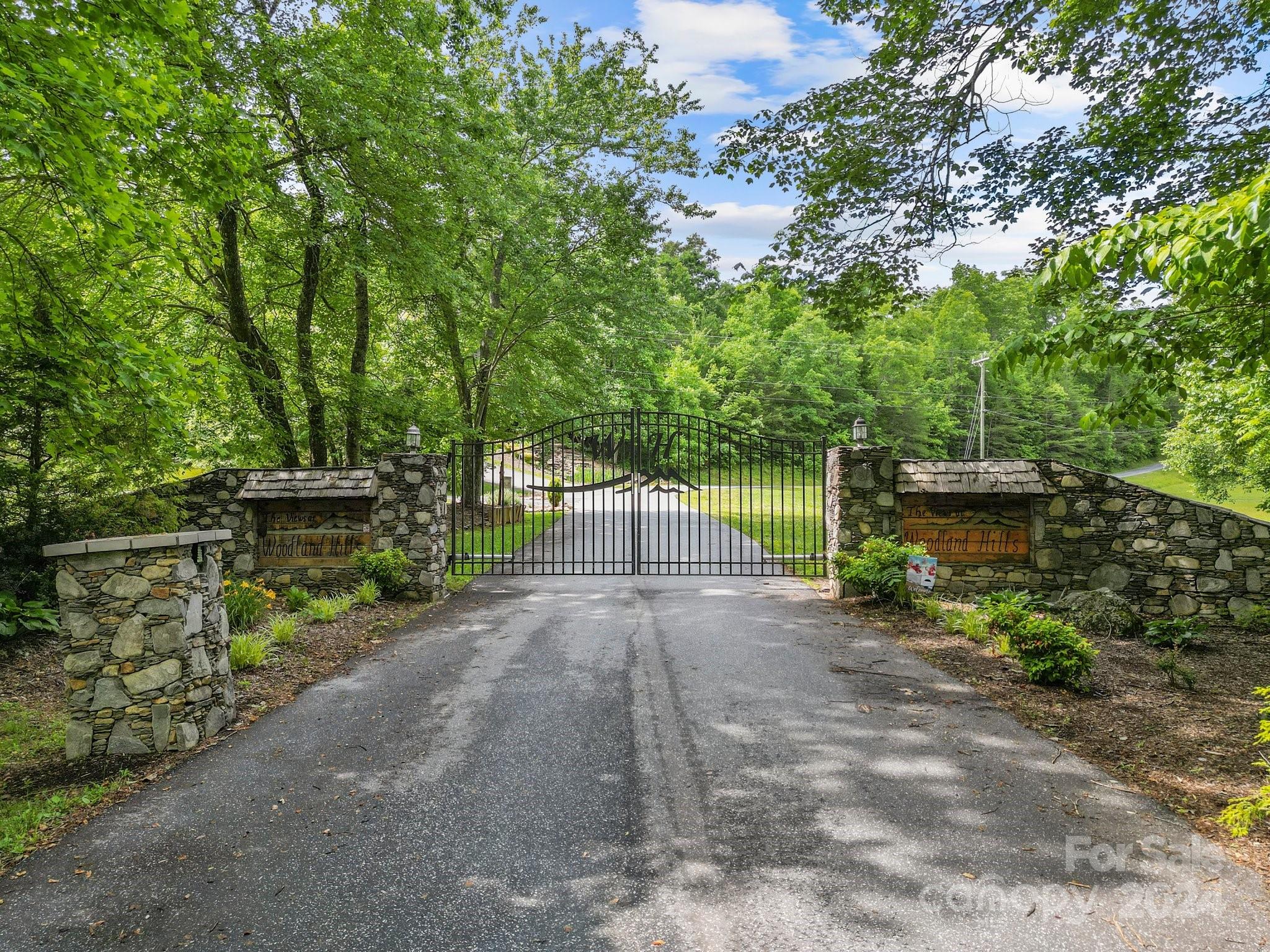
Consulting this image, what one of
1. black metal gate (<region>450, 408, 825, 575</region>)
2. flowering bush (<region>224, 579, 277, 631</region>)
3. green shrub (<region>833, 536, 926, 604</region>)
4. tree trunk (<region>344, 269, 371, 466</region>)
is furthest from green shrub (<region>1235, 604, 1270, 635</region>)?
tree trunk (<region>344, 269, 371, 466</region>)

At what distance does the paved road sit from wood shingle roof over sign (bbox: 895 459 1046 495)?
145 inches

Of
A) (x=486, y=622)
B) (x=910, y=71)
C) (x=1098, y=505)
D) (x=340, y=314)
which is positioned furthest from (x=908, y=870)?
(x=340, y=314)

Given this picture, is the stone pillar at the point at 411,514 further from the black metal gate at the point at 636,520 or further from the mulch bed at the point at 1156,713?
the mulch bed at the point at 1156,713

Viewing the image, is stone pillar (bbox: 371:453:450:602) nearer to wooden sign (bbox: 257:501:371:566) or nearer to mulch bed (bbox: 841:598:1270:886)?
wooden sign (bbox: 257:501:371:566)

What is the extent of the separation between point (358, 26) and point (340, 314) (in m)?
5.39

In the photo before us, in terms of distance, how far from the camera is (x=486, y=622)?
7578 mm

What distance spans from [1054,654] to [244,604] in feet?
25.3

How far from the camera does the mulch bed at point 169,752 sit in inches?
146

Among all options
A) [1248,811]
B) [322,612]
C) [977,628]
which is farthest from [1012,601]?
[322,612]

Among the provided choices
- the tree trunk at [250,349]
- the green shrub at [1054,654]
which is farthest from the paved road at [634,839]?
the tree trunk at [250,349]

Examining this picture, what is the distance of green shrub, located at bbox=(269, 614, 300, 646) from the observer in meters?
6.29

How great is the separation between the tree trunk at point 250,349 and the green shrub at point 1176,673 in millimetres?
11482

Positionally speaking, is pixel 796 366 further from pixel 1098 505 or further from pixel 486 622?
pixel 486 622

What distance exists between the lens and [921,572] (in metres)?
7.82
